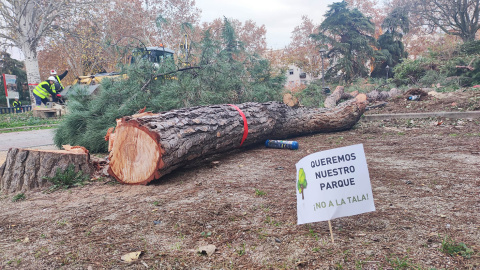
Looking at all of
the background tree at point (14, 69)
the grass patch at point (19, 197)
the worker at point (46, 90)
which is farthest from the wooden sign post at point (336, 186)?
the background tree at point (14, 69)

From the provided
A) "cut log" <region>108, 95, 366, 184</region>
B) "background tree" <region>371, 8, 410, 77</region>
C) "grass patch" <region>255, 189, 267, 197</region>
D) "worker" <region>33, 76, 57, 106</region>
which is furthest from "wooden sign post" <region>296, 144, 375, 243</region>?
"background tree" <region>371, 8, 410, 77</region>

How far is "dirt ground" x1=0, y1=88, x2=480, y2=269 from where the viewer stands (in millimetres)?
1712

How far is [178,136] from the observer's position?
346 centimetres

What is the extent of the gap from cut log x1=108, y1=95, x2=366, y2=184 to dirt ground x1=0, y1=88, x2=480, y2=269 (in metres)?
0.21

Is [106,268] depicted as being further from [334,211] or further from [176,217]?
[334,211]

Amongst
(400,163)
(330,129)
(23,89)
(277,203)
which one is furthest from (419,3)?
(23,89)

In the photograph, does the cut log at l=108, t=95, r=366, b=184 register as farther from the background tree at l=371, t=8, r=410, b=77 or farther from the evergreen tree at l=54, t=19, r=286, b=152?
the background tree at l=371, t=8, r=410, b=77

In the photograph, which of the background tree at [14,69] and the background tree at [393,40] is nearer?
the background tree at [393,40]

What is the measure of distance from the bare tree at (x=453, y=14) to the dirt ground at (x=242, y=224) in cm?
2370

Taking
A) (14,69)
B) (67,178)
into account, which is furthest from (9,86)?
(67,178)

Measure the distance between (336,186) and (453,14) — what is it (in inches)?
1057

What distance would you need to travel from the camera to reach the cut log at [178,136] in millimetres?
3268

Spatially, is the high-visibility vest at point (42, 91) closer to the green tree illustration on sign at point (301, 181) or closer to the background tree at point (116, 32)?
the background tree at point (116, 32)

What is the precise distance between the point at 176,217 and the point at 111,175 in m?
1.55
